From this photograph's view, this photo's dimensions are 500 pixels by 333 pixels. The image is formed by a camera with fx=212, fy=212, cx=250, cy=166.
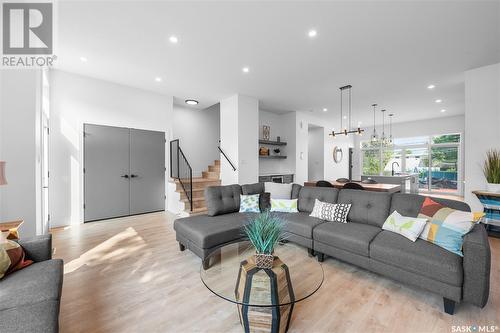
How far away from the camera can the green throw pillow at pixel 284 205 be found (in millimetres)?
3416

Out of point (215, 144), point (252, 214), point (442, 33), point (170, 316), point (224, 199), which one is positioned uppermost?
point (442, 33)

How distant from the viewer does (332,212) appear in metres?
2.96

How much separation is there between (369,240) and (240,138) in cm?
383

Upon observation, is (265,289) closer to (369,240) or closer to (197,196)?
(369,240)

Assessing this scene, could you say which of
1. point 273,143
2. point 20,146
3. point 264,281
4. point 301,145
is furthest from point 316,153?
point 20,146

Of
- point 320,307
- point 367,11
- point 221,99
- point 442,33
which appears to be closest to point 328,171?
point 221,99

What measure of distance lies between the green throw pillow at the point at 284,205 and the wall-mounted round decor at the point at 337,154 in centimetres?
663

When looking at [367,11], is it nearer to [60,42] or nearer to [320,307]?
[320,307]

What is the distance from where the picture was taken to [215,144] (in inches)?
284

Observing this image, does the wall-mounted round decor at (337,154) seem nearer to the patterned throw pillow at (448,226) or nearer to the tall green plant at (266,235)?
the patterned throw pillow at (448,226)

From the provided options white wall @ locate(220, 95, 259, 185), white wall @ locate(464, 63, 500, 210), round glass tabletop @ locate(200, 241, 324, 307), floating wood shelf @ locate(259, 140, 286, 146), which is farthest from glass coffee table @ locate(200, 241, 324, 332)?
floating wood shelf @ locate(259, 140, 286, 146)

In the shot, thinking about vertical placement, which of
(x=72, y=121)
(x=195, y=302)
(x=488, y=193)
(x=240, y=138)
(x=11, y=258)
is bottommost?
(x=195, y=302)

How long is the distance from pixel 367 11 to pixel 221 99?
13.1ft

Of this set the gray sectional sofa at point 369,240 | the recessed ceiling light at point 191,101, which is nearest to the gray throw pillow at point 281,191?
the gray sectional sofa at point 369,240
